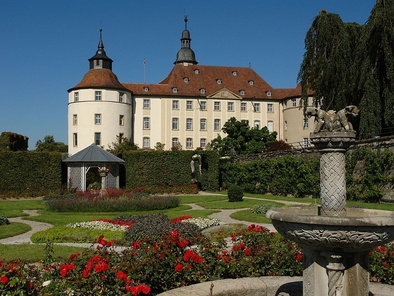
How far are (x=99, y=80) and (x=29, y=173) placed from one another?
19.6 m

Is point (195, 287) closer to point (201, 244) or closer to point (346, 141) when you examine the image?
point (201, 244)

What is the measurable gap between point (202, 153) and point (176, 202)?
12507 millimetres

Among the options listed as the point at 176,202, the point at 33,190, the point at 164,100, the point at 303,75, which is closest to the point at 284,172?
the point at 303,75

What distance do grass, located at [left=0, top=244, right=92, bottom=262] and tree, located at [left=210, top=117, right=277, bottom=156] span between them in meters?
33.0

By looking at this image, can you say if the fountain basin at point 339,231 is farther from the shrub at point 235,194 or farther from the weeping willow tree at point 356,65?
the weeping willow tree at point 356,65

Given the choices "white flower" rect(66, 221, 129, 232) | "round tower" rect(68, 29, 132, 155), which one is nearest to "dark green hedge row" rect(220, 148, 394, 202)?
"white flower" rect(66, 221, 129, 232)

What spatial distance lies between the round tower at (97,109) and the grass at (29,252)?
37030mm

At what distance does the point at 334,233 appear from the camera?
4.07 metres

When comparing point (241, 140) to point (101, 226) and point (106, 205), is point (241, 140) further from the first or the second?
point (101, 226)

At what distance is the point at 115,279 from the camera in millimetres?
4918

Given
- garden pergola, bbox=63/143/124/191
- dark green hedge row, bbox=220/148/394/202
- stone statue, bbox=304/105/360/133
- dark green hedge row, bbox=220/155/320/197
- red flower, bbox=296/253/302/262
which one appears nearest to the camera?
stone statue, bbox=304/105/360/133

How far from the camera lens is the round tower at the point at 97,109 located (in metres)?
47.0

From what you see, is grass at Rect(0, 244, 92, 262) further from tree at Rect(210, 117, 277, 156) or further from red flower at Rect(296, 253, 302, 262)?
tree at Rect(210, 117, 277, 156)

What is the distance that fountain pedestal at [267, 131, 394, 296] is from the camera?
405 centimetres
